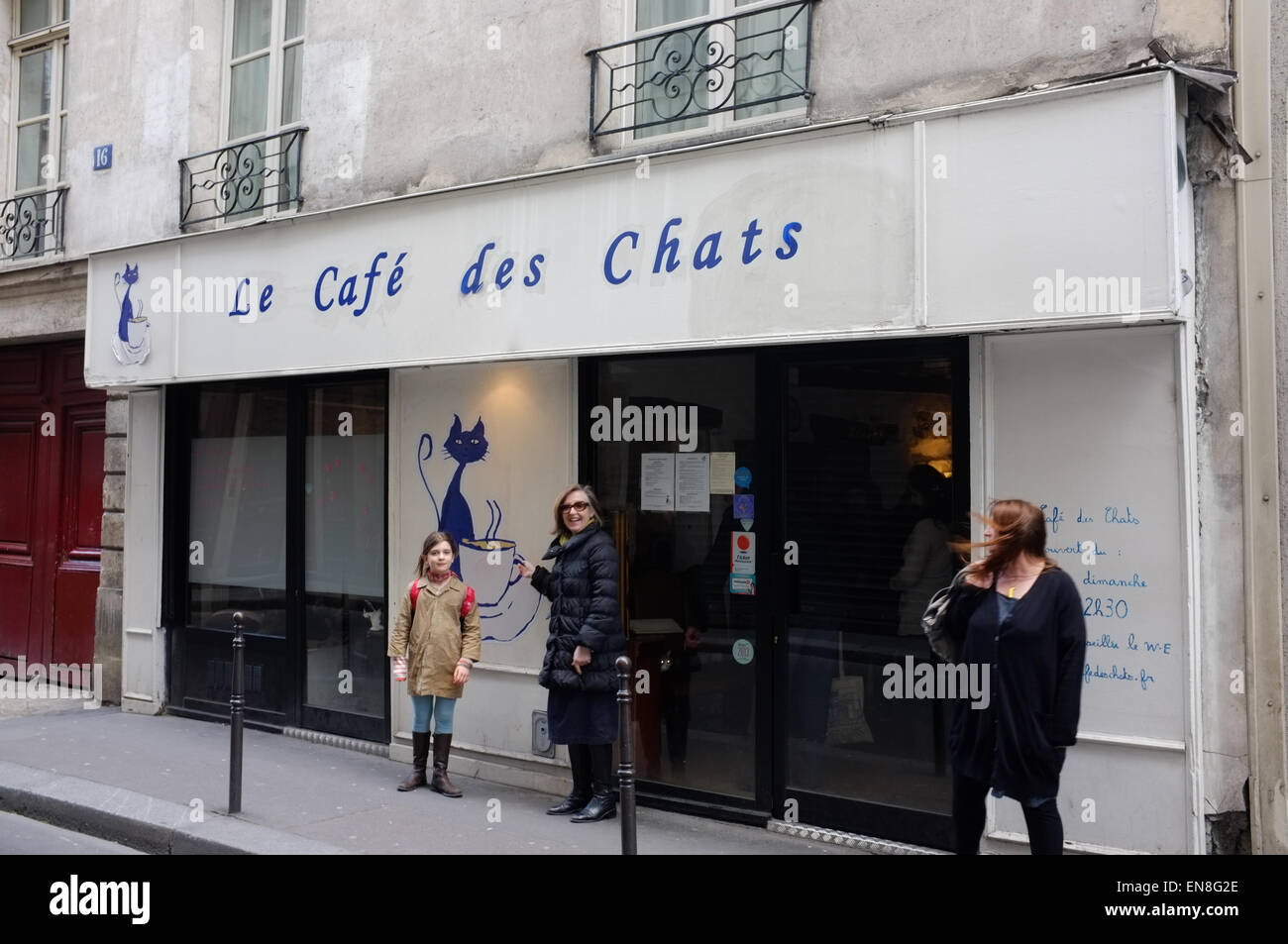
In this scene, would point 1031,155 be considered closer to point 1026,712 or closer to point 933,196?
point 933,196

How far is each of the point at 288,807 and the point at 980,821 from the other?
400 cm

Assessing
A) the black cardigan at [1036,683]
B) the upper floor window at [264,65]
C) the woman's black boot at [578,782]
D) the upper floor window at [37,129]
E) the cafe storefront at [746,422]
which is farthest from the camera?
the upper floor window at [37,129]

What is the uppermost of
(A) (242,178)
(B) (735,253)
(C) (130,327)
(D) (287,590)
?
(A) (242,178)

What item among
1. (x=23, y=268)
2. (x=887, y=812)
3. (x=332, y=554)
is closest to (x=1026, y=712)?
(x=887, y=812)

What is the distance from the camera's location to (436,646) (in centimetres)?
705

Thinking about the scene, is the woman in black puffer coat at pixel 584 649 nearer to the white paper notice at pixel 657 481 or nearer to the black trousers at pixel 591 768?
the black trousers at pixel 591 768

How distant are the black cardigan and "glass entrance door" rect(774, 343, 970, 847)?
4.13 feet

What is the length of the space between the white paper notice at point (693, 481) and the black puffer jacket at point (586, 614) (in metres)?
0.56

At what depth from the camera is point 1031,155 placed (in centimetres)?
522

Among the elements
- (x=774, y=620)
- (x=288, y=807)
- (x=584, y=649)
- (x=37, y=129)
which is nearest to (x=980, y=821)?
(x=774, y=620)

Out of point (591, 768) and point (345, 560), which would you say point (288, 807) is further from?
point (345, 560)

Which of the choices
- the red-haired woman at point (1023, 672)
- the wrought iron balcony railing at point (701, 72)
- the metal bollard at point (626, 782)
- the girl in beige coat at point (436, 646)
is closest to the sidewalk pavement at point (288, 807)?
the girl in beige coat at point (436, 646)

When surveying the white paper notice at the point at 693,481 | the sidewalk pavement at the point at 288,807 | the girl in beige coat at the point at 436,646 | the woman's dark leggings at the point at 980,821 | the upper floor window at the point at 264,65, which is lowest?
the sidewalk pavement at the point at 288,807

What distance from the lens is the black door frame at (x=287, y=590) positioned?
8.61 metres
